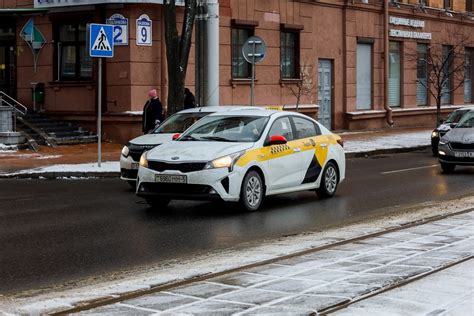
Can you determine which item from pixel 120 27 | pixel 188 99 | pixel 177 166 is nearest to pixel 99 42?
pixel 188 99

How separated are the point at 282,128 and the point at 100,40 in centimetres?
691

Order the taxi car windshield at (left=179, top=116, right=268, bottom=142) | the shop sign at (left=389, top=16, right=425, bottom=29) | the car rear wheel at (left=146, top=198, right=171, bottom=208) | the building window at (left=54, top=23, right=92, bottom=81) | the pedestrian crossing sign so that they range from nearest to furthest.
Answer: the taxi car windshield at (left=179, top=116, right=268, bottom=142), the car rear wheel at (left=146, top=198, right=171, bottom=208), the pedestrian crossing sign, the building window at (left=54, top=23, right=92, bottom=81), the shop sign at (left=389, top=16, right=425, bottom=29)

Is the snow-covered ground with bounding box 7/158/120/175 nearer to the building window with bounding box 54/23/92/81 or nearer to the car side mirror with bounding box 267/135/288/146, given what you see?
the car side mirror with bounding box 267/135/288/146

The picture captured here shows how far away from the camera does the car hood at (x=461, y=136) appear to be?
1875 centimetres

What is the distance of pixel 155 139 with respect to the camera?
15.5 meters

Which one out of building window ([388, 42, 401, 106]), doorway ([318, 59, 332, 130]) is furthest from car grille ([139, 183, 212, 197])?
building window ([388, 42, 401, 106])

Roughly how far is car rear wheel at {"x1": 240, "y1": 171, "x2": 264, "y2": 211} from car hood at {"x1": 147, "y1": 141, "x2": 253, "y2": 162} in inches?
17.3

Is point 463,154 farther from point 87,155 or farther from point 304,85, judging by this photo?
point 304,85

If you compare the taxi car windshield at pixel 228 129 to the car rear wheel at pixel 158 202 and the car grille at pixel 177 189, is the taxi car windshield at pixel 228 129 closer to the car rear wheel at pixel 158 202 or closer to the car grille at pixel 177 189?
the car rear wheel at pixel 158 202

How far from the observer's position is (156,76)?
83.8 feet

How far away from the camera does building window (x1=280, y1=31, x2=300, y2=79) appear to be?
30312 mm

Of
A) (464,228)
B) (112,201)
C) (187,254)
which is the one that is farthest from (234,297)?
(112,201)

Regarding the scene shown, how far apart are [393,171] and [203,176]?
8954mm

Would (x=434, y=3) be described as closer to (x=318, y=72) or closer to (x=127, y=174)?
(x=318, y=72)
